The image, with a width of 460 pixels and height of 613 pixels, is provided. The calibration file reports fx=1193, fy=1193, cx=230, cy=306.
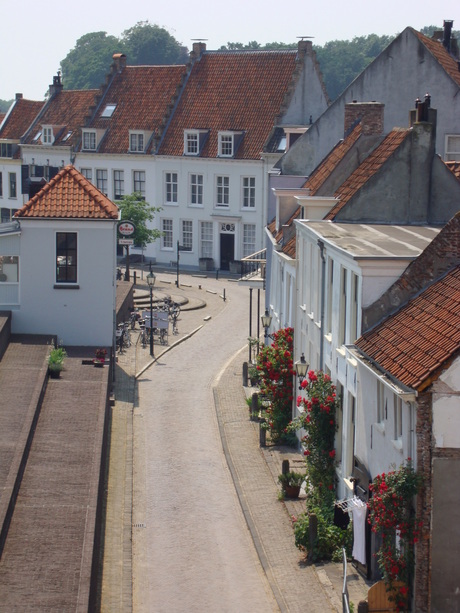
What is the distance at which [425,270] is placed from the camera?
72.8 ft

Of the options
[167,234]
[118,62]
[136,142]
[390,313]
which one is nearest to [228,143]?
[136,142]

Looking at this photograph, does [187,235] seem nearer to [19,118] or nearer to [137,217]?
[137,217]

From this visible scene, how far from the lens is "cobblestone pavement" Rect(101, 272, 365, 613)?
2217 centimetres

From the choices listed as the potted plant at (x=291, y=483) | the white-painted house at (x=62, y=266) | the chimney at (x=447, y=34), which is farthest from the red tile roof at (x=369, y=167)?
the chimney at (x=447, y=34)

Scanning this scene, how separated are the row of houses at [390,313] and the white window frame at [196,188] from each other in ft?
118

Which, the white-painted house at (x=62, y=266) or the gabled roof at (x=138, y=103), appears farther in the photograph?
A: the gabled roof at (x=138, y=103)

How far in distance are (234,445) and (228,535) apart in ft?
24.0

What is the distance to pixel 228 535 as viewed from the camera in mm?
25672

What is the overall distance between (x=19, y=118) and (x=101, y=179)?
42.1 feet

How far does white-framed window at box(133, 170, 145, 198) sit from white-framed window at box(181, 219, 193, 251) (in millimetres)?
3524

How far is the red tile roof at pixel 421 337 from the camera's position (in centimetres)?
1914

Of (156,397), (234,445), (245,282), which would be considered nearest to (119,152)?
(245,282)

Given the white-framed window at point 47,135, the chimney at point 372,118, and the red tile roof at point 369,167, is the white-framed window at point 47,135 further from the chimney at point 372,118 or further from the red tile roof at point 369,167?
the red tile roof at point 369,167

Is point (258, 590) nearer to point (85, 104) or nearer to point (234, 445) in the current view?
point (234, 445)
